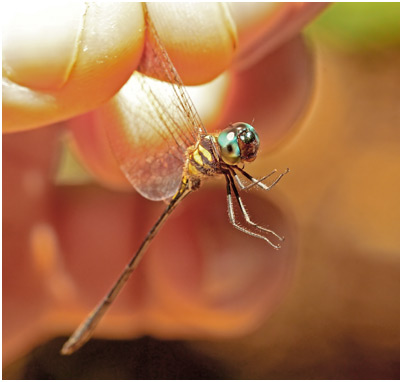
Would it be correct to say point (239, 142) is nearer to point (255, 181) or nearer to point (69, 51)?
point (255, 181)

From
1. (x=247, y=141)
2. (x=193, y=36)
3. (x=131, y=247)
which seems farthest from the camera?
A: (x=131, y=247)

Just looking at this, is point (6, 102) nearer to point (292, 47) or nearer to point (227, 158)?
point (227, 158)

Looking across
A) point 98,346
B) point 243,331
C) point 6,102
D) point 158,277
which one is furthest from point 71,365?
point 6,102

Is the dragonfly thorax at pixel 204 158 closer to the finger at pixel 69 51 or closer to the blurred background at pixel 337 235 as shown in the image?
the finger at pixel 69 51

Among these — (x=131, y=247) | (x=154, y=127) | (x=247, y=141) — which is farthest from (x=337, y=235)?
(x=247, y=141)

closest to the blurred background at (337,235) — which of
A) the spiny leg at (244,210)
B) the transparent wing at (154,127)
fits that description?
the transparent wing at (154,127)

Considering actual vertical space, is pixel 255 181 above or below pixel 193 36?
below

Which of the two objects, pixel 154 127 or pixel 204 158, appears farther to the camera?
pixel 154 127
